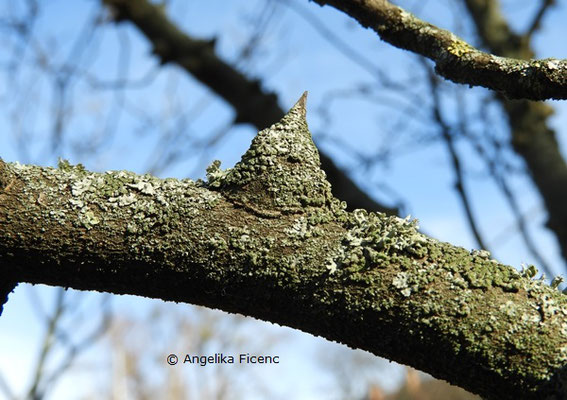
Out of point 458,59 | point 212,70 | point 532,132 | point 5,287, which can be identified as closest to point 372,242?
point 458,59

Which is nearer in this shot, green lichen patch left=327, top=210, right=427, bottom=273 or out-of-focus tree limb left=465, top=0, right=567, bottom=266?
green lichen patch left=327, top=210, right=427, bottom=273

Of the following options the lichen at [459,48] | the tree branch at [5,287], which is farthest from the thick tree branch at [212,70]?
the tree branch at [5,287]

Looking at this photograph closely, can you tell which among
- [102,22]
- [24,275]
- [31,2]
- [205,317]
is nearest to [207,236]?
[24,275]

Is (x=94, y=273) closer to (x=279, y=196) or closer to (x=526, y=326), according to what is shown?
(x=279, y=196)

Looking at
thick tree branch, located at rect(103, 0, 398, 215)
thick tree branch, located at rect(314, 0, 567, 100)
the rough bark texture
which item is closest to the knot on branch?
the rough bark texture

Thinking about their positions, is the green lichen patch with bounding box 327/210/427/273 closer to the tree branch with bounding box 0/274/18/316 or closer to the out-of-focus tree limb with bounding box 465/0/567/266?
the tree branch with bounding box 0/274/18/316

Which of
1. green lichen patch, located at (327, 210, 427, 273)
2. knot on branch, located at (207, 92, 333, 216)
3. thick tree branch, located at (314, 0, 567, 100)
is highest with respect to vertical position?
thick tree branch, located at (314, 0, 567, 100)

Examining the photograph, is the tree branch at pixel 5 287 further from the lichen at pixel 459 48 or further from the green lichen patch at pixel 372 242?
the lichen at pixel 459 48

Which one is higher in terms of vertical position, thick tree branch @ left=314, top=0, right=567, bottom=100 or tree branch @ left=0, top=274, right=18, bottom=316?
thick tree branch @ left=314, top=0, right=567, bottom=100
